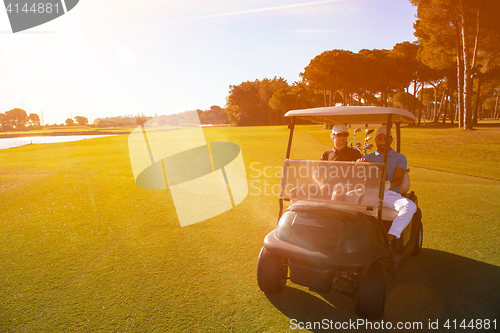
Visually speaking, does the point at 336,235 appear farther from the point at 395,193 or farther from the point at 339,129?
the point at 339,129

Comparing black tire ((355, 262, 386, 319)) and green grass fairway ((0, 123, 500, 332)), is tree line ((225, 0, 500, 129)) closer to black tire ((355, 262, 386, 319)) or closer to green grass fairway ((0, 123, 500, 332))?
green grass fairway ((0, 123, 500, 332))

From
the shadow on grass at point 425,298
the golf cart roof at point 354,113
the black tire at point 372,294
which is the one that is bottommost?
the shadow on grass at point 425,298

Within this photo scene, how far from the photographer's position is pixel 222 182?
1027 centimetres

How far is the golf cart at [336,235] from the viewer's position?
113 inches

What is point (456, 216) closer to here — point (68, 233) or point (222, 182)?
point (222, 182)

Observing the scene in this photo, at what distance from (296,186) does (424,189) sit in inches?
256

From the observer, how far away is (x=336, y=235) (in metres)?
2.91

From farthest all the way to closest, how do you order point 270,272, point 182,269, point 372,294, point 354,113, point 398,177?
1. point 398,177
2. point 182,269
3. point 354,113
4. point 270,272
5. point 372,294

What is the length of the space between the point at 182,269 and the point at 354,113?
9.59 ft

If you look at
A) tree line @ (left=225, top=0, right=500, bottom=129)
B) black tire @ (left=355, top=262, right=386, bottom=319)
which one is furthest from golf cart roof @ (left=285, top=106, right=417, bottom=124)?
tree line @ (left=225, top=0, right=500, bottom=129)

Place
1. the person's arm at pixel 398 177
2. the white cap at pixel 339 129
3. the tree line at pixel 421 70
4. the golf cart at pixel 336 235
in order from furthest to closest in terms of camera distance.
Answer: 1. the tree line at pixel 421 70
2. the white cap at pixel 339 129
3. the person's arm at pixel 398 177
4. the golf cart at pixel 336 235

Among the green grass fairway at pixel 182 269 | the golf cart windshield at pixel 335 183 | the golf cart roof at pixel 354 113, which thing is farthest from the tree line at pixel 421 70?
the golf cart windshield at pixel 335 183

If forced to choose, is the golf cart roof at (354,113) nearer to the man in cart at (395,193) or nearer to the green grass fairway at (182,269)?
the man in cart at (395,193)

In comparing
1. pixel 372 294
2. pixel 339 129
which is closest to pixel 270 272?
pixel 372 294
